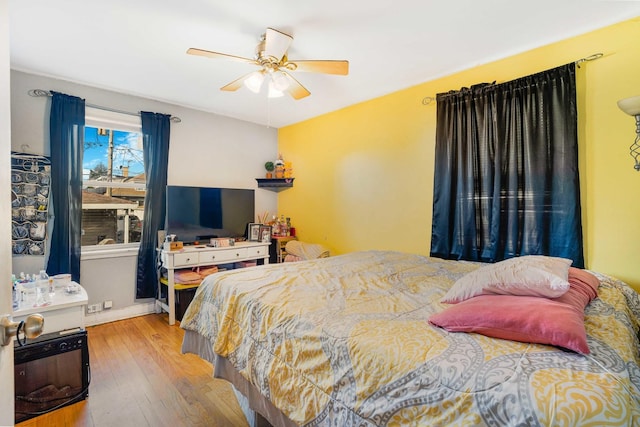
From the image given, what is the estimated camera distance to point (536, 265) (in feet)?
3.97

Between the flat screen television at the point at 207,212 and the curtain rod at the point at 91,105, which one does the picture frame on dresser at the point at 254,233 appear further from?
the curtain rod at the point at 91,105

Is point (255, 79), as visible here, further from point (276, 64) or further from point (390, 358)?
point (390, 358)

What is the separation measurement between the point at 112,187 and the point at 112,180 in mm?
85

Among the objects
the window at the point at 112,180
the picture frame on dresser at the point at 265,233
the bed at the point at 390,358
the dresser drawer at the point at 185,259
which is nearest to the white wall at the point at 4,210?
the bed at the point at 390,358

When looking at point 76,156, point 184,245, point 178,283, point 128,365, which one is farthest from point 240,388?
point 76,156

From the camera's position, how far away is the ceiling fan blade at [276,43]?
192 cm

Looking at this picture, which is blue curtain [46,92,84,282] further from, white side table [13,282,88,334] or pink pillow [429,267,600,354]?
pink pillow [429,267,600,354]

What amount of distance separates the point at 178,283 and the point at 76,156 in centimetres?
163

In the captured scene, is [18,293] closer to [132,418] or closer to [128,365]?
[128,365]

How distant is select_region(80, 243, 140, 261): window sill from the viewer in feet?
10.2

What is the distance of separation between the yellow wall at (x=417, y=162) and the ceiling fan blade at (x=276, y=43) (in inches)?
60.8

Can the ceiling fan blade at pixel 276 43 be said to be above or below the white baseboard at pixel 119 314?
above

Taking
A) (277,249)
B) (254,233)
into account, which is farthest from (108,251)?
(277,249)

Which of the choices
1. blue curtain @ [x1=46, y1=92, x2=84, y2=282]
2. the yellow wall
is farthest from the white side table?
the yellow wall
